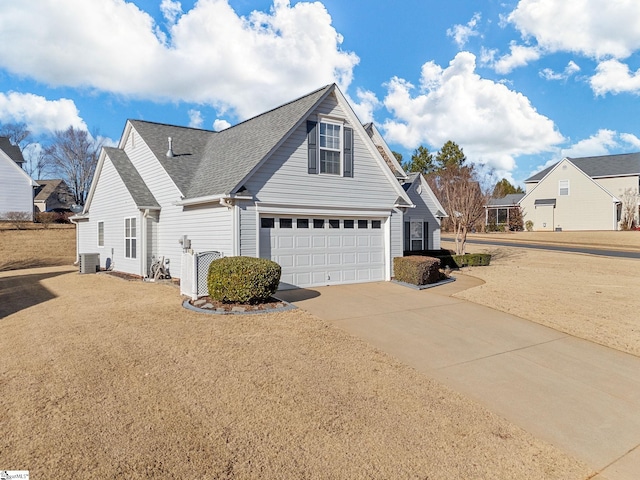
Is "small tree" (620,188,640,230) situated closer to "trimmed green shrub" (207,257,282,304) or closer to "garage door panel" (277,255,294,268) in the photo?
"garage door panel" (277,255,294,268)

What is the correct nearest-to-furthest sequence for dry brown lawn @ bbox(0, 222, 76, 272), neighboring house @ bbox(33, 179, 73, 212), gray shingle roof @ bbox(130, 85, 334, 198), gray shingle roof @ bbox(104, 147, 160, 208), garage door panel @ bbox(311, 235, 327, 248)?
gray shingle roof @ bbox(130, 85, 334, 198) < garage door panel @ bbox(311, 235, 327, 248) < gray shingle roof @ bbox(104, 147, 160, 208) < dry brown lawn @ bbox(0, 222, 76, 272) < neighboring house @ bbox(33, 179, 73, 212)

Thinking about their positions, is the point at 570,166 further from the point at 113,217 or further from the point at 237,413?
the point at 237,413

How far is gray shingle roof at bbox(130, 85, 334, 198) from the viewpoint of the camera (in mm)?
11844

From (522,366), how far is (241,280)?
5809 millimetres

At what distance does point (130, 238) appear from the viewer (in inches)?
610

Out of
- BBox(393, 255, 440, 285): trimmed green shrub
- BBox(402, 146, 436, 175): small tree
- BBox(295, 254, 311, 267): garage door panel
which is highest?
BBox(402, 146, 436, 175): small tree

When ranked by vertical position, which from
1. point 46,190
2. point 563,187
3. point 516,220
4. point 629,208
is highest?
point 46,190

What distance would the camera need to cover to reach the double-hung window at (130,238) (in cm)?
1524

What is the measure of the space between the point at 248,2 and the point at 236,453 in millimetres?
14912

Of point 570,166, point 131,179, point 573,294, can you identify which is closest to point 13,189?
point 131,179

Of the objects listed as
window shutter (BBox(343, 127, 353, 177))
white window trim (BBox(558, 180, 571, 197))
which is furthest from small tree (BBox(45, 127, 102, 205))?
white window trim (BBox(558, 180, 571, 197))

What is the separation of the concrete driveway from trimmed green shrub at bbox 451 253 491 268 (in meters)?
9.25

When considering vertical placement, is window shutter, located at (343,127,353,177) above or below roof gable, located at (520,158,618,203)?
below

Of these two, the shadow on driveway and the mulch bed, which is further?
the shadow on driveway
